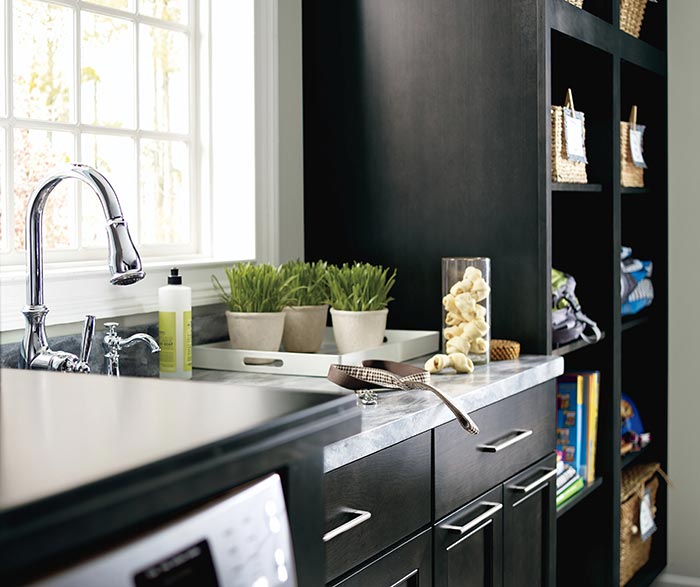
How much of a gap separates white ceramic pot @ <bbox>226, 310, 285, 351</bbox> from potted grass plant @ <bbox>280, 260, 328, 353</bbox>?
43 mm

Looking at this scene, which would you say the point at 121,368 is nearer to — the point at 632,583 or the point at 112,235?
the point at 112,235

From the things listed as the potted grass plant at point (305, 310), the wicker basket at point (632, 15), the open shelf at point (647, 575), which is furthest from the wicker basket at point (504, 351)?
the open shelf at point (647, 575)

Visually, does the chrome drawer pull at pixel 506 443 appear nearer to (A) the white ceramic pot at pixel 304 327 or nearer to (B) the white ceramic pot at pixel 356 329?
(B) the white ceramic pot at pixel 356 329

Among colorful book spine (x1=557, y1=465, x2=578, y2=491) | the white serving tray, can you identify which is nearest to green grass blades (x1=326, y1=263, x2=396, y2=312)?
the white serving tray

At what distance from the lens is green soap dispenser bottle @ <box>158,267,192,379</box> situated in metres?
2.01

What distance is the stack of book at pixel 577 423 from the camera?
2793 millimetres

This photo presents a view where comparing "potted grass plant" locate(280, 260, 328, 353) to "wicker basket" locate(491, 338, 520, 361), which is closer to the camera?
"potted grass plant" locate(280, 260, 328, 353)

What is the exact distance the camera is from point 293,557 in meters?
0.75

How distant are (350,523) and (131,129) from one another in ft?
3.96

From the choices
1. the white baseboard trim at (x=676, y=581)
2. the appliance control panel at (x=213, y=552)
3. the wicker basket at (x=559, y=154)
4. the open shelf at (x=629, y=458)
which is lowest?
the white baseboard trim at (x=676, y=581)

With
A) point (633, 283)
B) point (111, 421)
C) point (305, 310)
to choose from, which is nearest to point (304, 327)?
point (305, 310)

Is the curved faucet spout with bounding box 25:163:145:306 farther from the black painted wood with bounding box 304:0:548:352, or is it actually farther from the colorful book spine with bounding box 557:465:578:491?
the colorful book spine with bounding box 557:465:578:491

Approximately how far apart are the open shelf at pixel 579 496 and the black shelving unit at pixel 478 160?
5 cm

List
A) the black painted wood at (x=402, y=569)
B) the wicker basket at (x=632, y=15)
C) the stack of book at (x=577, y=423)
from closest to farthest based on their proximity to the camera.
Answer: the black painted wood at (x=402, y=569)
the stack of book at (x=577, y=423)
the wicker basket at (x=632, y=15)
